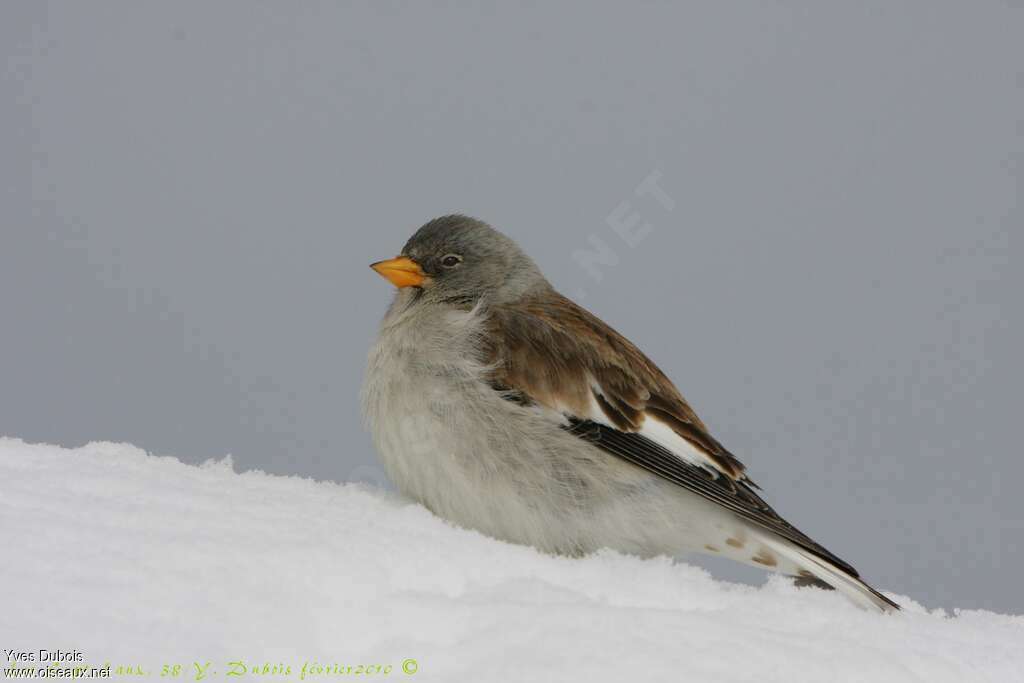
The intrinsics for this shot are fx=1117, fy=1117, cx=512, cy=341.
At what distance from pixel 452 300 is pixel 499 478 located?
37.5 inches

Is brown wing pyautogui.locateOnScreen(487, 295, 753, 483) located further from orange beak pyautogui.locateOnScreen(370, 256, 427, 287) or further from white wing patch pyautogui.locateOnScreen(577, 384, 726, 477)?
orange beak pyautogui.locateOnScreen(370, 256, 427, 287)

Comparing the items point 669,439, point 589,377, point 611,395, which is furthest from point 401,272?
point 669,439

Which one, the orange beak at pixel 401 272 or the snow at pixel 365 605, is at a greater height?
the orange beak at pixel 401 272

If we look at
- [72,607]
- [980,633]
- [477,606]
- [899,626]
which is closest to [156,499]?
[72,607]

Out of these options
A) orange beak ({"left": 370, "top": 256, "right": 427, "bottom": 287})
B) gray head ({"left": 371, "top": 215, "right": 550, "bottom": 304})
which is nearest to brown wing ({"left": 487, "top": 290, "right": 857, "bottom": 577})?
gray head ({"left": 371, "top": 215, "right": 550, "bottom": 304})

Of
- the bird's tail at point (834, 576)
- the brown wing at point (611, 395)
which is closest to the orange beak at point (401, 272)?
the brown wing at point (611, 395)

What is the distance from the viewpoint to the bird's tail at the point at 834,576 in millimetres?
3629

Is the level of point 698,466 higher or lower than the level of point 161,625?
higher

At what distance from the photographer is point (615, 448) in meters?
4.01

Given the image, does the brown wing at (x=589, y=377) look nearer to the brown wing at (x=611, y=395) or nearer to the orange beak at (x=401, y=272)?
the brown wing at (x=611, y=395)

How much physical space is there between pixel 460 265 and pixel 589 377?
873 mm

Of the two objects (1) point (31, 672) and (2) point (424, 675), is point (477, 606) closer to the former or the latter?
(2) point (424, 675)

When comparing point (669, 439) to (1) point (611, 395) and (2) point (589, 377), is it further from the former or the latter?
(2) point (589, 377)

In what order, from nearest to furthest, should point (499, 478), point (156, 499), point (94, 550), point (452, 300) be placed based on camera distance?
point (94, 550) → point (156, 499) → point (499, 478) → point (452, 300)
